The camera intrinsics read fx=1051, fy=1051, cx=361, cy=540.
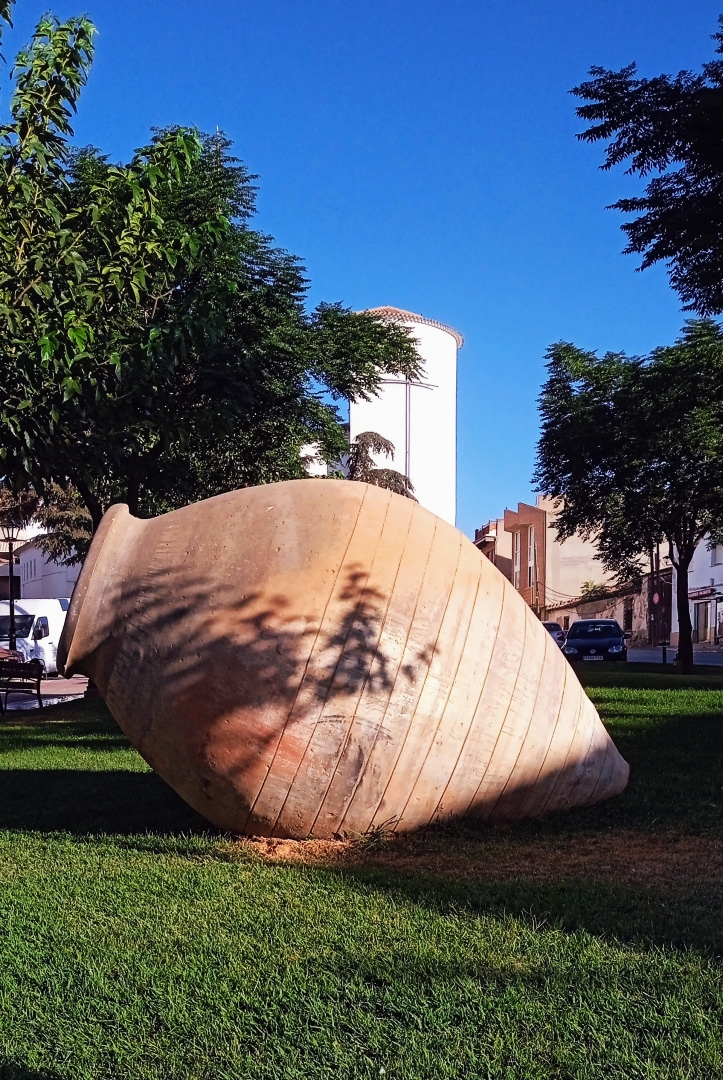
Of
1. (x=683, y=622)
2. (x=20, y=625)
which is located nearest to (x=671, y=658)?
(x=683, y=622)

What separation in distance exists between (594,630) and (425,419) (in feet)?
47.7

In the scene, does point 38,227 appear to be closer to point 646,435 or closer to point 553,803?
point 553,803

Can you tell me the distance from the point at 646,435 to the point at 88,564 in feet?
59.6

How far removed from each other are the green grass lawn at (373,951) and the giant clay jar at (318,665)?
32 cm

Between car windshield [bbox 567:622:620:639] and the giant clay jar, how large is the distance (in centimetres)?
2481

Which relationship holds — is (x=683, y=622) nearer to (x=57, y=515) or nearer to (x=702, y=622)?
(x=57, y=515)

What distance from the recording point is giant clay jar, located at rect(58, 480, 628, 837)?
5.58 m

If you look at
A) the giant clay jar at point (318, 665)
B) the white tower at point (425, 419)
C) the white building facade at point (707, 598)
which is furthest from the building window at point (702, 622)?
the giant clay jar at point (318, 665)

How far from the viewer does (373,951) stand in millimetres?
4016

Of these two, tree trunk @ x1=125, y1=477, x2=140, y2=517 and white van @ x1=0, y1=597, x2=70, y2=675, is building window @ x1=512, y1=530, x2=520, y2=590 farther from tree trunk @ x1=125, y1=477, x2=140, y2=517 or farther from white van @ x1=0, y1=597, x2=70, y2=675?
tree trunk @ x1=125, y1=477, x2=140, y2=517

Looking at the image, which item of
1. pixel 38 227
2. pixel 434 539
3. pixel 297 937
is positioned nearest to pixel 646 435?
pixel 38 227

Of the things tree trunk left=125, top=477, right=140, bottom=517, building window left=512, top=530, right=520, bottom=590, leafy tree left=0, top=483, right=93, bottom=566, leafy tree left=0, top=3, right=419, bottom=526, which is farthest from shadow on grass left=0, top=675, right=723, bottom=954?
building window left=512, top=530, right=520, bottom=590

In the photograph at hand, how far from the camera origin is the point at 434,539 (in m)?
6.23

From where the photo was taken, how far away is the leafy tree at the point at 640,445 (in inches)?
880
